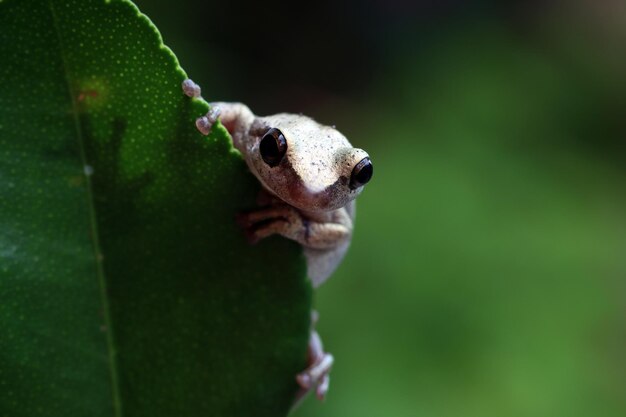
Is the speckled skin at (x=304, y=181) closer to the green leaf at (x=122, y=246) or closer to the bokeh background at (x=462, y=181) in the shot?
the green leaf at (x=122, y=246)

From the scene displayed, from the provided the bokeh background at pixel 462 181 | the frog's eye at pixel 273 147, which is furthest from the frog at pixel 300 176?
the bokeh background at pixel 462 181

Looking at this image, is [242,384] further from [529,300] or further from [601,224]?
[601,224]

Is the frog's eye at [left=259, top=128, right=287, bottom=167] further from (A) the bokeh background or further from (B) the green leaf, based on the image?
(A) the bokeh background

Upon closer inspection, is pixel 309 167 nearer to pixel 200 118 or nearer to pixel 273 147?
pixel 273 147

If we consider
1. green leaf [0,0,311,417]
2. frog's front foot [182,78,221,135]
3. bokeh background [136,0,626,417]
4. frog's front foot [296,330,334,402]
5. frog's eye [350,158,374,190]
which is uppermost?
frog's front foot [182,78,221,135]

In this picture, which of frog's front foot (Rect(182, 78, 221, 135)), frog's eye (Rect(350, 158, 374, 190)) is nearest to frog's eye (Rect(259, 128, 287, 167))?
frog's eye (Rect(350, 158, 374, 190))

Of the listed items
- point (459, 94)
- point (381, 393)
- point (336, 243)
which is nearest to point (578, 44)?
point (459, 94)
